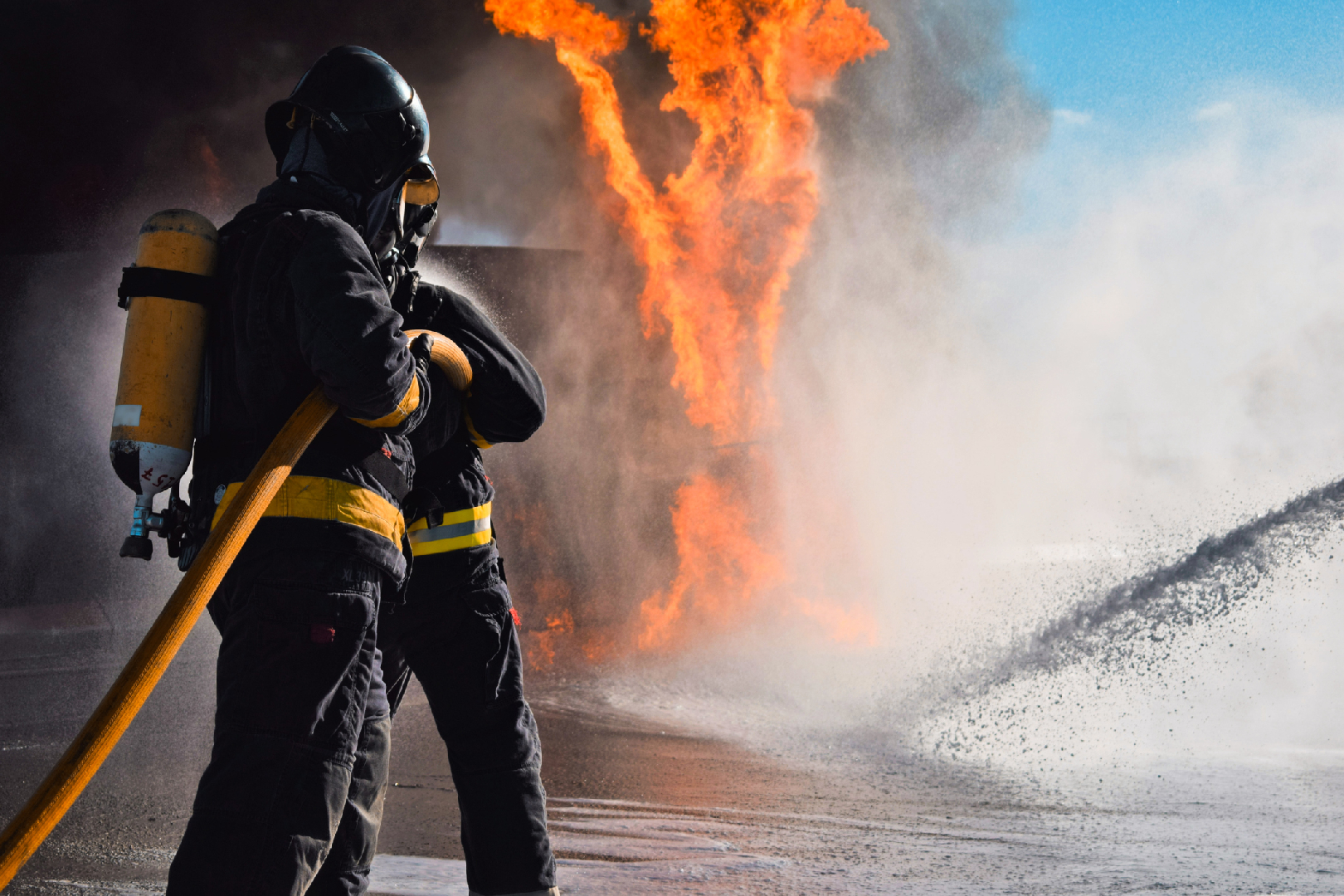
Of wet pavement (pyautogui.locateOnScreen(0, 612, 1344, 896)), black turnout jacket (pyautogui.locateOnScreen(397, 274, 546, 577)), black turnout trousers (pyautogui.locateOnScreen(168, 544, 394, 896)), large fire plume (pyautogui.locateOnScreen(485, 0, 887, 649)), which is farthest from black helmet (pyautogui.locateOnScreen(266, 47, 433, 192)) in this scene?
large fire plume (pyautogui.locateOnScreen(485, 0, 887, 649))

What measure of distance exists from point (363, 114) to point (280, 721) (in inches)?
46.6

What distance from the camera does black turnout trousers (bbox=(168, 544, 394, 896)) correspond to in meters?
1.51

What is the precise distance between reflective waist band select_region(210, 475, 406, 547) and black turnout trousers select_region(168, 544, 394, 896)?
0.07m

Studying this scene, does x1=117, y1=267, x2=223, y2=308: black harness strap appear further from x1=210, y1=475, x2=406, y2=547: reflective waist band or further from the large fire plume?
the large fire plume

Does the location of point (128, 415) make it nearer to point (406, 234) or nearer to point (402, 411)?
point (402, 411)

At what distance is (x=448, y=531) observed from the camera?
83.7 inches

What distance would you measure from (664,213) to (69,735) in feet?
23.9

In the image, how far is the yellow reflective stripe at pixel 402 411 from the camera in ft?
5.84

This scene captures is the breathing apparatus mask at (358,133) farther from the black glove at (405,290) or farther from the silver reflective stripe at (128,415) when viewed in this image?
the silver reflective stripe at (128,415)

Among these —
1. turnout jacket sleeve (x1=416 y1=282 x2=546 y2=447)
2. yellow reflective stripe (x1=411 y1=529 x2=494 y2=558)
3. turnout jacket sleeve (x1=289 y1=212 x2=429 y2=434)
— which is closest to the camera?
turnout jacket sleeve (x1=289 y1=212 x2=429 y2=434)

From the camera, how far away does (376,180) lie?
2.00 m

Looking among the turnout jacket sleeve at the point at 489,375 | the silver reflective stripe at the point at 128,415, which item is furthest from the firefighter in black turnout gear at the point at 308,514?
the turnout jacket sleeve at the point at 489,375

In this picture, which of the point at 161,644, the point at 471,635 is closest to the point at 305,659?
the point at 161,644

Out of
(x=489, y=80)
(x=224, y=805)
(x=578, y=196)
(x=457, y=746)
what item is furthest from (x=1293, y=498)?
(x=489, y=80)
